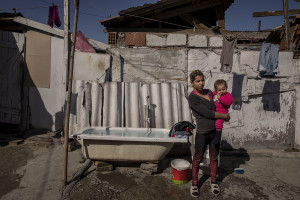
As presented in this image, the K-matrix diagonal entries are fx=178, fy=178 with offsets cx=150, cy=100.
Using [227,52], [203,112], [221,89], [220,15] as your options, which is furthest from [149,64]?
[220,15]

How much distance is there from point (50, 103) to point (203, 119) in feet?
16.0

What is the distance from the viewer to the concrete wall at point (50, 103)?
5.50 metres

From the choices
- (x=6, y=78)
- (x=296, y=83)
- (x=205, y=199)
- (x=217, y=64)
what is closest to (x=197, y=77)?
(x=205, y=199)

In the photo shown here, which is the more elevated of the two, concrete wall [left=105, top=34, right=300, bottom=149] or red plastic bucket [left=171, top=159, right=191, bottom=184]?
concrete wall [left=105, top=34, right=300, bottom=149]

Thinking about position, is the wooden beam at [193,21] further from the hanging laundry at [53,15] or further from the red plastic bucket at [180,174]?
the red plastic bucket at [180,174]

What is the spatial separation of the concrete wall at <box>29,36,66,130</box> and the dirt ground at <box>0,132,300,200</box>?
119cm

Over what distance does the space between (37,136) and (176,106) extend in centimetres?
403

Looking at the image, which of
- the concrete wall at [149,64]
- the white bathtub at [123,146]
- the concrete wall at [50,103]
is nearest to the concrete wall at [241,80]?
the concrete wall at [149,64]

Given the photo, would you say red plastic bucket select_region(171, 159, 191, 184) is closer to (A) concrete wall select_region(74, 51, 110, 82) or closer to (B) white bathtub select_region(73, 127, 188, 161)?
(B) white bathtub select_region(73, 127, 188, 161)

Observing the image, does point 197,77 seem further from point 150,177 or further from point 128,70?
point 128,70

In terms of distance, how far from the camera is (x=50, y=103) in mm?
5559

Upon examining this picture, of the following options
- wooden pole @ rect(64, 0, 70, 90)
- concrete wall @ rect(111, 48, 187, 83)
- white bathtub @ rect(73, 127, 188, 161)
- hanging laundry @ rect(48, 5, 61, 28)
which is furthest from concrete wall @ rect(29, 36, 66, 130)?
white bathtub @ rect(73, 127, 188, 161)

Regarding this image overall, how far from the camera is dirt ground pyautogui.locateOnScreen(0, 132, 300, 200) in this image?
2.81 metres

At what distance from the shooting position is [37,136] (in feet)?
16.7
